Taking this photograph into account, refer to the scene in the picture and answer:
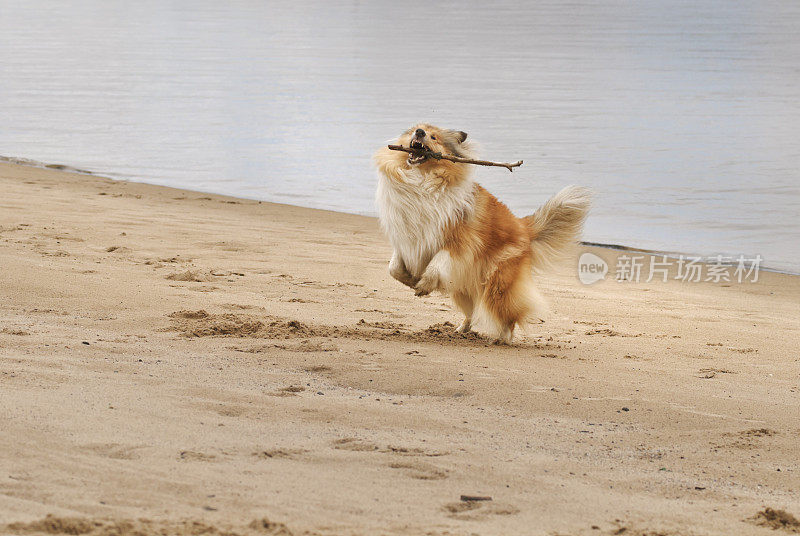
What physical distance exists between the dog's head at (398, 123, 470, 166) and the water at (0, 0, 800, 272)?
4819 millimetres

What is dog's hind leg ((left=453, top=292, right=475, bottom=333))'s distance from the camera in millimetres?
6578

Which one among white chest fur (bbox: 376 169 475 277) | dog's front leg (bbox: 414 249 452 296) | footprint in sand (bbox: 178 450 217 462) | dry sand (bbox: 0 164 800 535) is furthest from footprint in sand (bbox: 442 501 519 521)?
white chest fur (bbox: 376 169 475 277)

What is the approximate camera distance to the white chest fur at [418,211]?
247 inches

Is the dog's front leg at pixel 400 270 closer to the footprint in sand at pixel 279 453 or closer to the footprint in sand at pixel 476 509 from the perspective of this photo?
the footprint in sand at pixel 279 453

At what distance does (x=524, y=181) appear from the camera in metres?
14.0

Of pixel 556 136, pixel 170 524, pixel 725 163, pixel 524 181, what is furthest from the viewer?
pixel 556 136

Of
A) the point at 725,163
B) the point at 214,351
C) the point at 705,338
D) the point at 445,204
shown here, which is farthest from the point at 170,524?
the point at 725,163

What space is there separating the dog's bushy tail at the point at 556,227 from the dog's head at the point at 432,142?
692mm

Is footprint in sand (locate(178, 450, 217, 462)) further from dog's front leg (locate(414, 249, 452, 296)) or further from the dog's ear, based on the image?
the dog's ear

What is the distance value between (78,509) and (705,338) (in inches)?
195

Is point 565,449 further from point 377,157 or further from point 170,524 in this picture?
point 377,157

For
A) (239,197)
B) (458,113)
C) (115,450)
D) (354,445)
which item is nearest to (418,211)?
(354,445)

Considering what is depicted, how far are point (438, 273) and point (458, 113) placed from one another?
14.2m

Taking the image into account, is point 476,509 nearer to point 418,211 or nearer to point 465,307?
point 418,211
